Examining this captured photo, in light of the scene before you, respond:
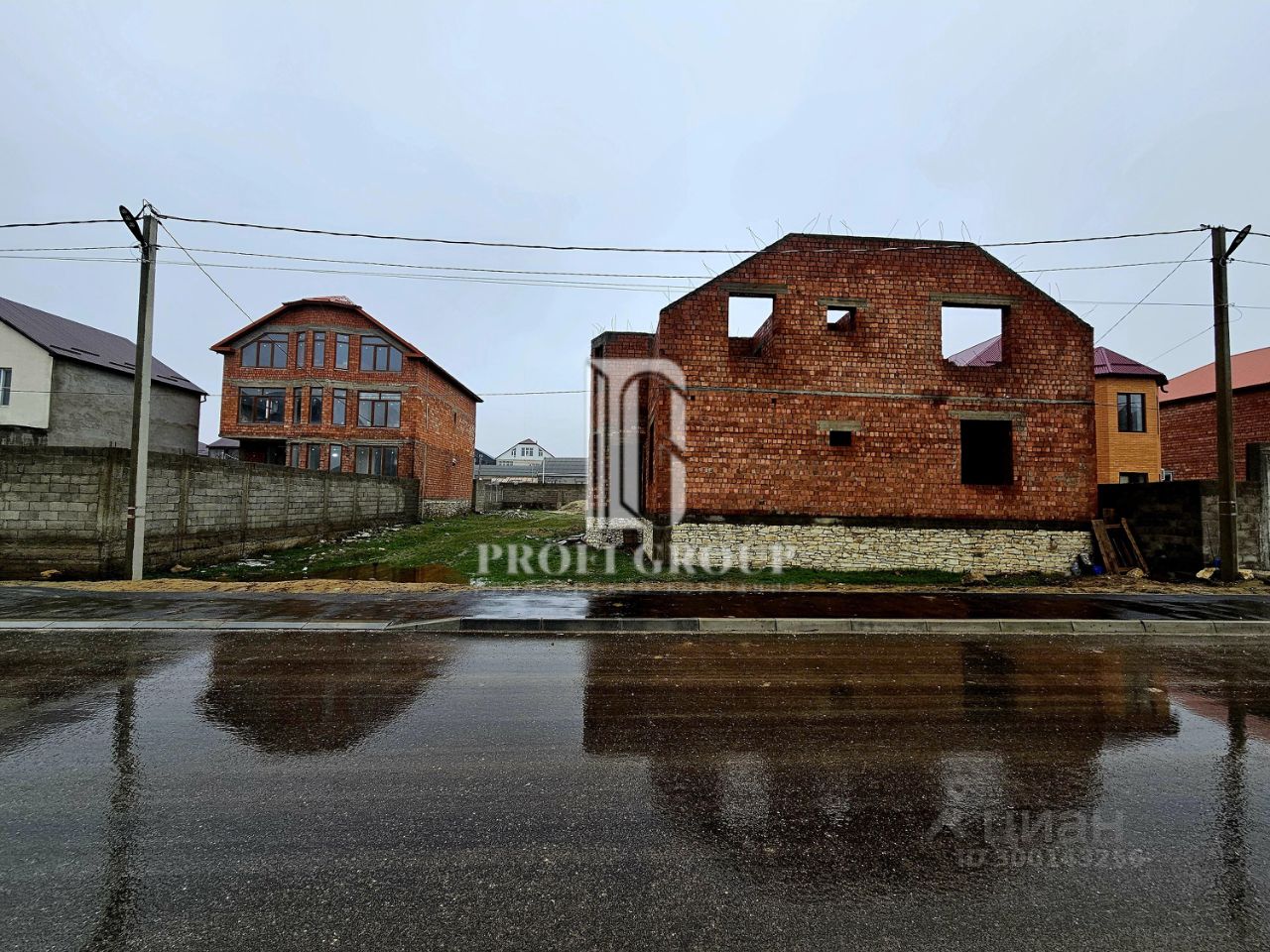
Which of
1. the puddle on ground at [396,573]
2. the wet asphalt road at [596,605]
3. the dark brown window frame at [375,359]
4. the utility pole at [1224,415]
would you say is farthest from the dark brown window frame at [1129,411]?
the dark brown window frame at [375,359]

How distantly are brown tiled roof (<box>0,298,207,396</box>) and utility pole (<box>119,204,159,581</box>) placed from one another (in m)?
18.9

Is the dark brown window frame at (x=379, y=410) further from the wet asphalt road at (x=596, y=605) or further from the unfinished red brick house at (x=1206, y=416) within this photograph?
the unfinished red brick house at (x=1206, y=416)

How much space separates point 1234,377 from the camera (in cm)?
2727

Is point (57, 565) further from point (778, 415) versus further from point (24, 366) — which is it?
point (24, 366)

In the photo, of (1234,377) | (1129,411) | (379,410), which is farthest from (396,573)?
(1234,377)

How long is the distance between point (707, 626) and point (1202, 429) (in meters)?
32.2

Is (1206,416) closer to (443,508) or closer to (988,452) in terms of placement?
(988,452)

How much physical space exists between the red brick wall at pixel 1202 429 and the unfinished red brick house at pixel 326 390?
38252mm

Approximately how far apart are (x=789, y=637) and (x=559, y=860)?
18.4 ft

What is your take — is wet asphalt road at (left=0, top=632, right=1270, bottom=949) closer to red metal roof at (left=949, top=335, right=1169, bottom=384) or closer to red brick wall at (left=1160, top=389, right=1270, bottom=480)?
red metal roof at (left=949, top=335, right=1169, bottom=384)

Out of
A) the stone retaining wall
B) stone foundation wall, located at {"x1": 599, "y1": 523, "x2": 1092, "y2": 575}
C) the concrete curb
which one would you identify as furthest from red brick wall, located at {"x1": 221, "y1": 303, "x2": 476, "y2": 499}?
the concrete curb

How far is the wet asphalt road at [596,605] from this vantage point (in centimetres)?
844

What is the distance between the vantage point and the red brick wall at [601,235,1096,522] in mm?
14164

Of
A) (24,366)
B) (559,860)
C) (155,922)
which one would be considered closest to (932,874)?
(559,860)
